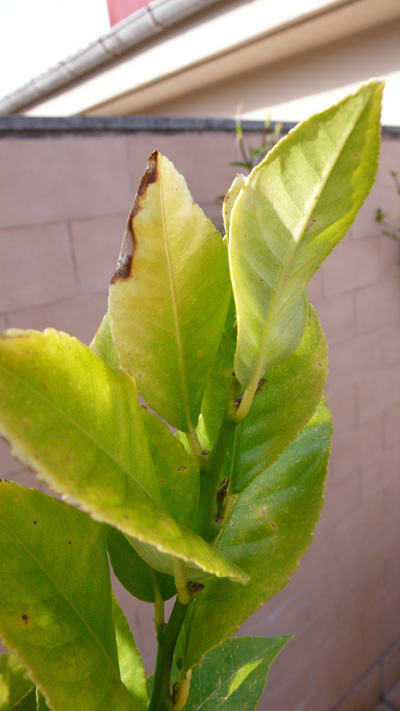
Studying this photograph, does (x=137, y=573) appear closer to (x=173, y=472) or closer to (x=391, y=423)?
(x=173, y=472)

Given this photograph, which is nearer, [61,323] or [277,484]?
[277,484]

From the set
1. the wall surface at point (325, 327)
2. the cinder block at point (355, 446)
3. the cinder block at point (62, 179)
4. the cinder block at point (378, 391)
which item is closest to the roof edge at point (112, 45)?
the wall surface at point (325, 327)

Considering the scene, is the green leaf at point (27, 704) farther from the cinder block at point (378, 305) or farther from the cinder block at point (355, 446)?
the cinder block at point (378, 305)

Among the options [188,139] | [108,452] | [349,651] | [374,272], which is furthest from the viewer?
[349,651]

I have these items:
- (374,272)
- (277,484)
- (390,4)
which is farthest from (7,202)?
(390,4)

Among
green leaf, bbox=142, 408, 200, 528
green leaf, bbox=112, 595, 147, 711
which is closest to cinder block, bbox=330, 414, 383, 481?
green leaf, bbox=112, 595, 147, 711

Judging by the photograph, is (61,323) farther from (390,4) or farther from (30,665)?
(390,4)
